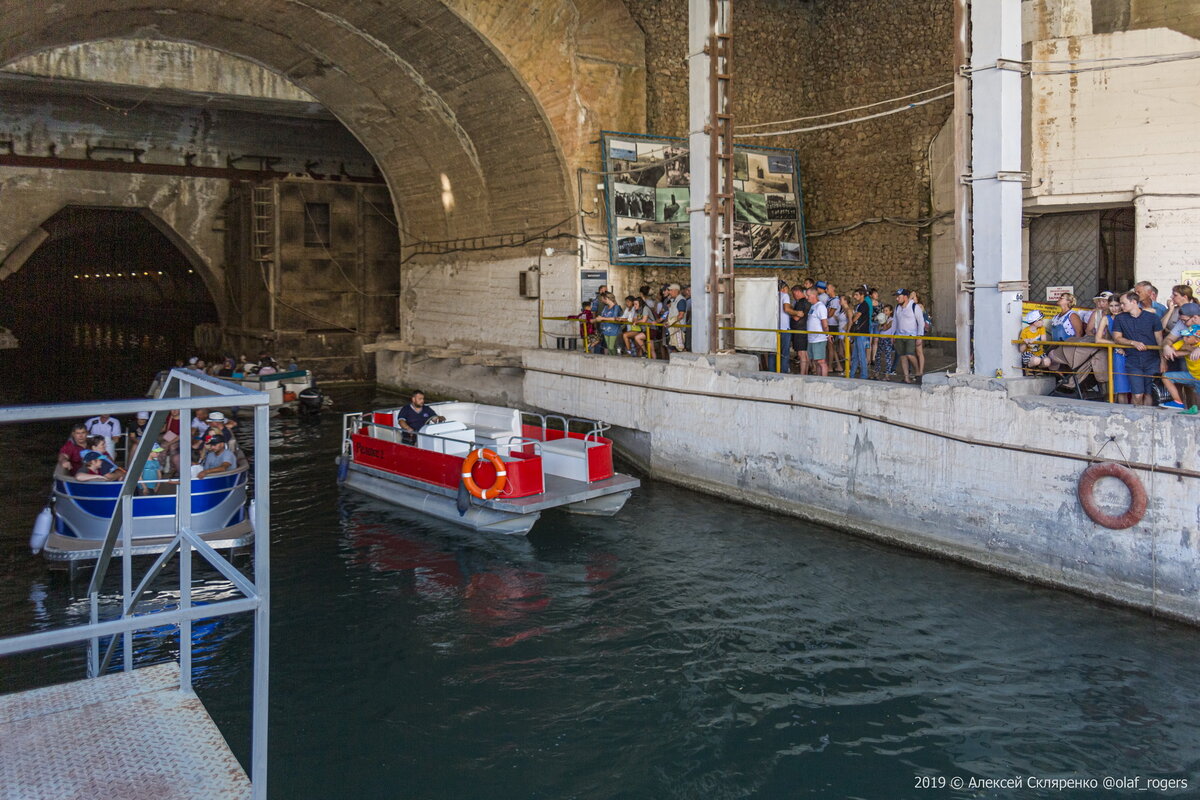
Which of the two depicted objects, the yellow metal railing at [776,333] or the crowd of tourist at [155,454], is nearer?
the crowd of tourist at [155,454]

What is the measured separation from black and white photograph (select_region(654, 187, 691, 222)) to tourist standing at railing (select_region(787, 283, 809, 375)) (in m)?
7.39

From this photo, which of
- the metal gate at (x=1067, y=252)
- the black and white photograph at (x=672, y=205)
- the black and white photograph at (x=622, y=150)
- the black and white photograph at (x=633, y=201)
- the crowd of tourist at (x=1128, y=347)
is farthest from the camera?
the black and white photograph at (x=672, y=205)

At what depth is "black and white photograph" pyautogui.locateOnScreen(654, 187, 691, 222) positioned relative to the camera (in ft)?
78.5

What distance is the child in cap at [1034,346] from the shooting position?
13.0 m

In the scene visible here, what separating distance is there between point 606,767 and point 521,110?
699 inches

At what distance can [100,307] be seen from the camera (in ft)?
183

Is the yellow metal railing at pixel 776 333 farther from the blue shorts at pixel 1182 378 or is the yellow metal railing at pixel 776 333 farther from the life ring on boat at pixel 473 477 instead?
the life ring on boat at pixel 473 477

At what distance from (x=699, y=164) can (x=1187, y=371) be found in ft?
29.0

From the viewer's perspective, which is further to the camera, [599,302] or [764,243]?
[764,243]

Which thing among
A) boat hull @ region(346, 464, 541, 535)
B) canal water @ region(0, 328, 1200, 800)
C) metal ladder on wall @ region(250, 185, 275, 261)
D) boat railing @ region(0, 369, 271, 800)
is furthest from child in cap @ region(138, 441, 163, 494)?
metal ladder on wall @ region(250, 185, 275, 261)

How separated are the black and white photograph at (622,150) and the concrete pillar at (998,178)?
11.6 meters

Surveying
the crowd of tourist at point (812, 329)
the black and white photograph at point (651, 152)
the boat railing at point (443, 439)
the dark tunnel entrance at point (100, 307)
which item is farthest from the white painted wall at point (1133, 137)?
the dark tunnel entrance at point (100, 307)

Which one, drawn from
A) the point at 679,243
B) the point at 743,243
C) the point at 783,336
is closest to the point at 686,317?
the point at 783,336

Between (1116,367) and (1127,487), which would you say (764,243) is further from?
(1127,487)
